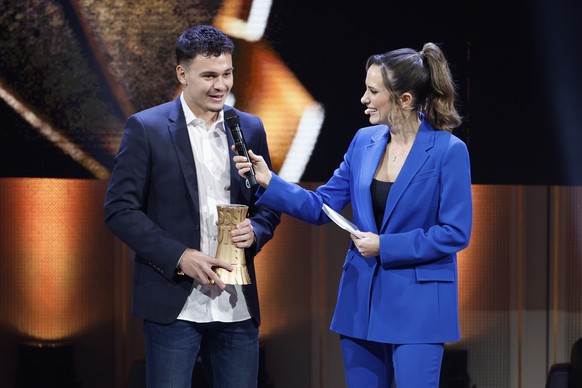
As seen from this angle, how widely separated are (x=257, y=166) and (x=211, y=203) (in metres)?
0.16

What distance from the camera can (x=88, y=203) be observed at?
358 cm

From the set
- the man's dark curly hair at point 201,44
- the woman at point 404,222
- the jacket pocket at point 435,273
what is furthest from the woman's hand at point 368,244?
the man's dark curly hair at point 201,44

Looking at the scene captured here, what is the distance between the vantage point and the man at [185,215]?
7.22ft

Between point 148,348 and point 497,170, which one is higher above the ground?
point 497,170

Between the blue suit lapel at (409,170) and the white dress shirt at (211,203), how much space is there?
0.44 m

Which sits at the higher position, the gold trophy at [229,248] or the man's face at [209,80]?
the man's face at [209,80]

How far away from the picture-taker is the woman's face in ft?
7.45

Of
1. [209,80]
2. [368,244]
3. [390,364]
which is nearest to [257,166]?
[209,80]

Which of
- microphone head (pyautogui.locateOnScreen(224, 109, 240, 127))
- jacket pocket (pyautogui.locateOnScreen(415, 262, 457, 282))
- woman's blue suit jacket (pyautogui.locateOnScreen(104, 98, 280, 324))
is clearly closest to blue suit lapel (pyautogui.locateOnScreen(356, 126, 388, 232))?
jacket pocket (pyautogui.locateOnScreen(415, 262, 457, 282))

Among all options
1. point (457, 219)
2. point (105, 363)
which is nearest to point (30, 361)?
point (105, 363)

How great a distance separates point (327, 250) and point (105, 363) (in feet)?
3.54

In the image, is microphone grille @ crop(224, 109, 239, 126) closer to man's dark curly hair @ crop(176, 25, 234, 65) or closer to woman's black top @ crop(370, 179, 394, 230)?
man's dark curly hair @ crop(176, 25, 234, 65)

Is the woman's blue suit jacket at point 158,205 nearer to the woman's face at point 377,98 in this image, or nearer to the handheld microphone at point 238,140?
the handheld microphone at point 238,140

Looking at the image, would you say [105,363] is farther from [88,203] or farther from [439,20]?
[439,20]
